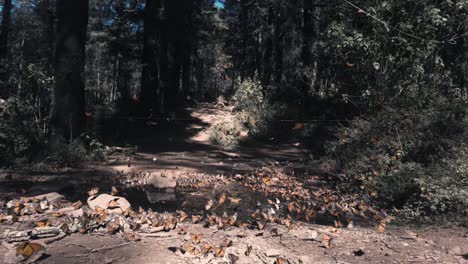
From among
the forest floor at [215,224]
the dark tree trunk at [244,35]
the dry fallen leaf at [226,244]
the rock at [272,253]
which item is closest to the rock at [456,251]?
the forest floor at [215,224]

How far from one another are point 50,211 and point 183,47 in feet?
61.6

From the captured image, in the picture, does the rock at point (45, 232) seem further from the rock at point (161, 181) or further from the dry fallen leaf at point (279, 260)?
the rock at point (161, 181)

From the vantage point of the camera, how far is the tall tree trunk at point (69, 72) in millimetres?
8242

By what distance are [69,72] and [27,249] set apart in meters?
6.17

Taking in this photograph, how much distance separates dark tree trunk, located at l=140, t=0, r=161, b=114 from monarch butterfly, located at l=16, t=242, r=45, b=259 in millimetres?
12075

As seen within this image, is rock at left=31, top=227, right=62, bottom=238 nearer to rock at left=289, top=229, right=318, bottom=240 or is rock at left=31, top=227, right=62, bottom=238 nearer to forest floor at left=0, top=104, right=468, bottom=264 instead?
forest floor at left=0, top=104, right=468, bottom=264

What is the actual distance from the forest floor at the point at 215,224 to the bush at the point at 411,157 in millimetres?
534

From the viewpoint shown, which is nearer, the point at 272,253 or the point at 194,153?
the point at 272,253

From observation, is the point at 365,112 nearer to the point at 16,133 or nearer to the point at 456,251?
the point at 456,251

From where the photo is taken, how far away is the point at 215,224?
4012 millimetres

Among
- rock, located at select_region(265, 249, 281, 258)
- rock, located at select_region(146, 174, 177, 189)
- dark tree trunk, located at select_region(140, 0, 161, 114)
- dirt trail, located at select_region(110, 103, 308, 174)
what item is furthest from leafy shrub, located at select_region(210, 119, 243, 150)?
rock, located at select_region(265, 249, 281, 258)

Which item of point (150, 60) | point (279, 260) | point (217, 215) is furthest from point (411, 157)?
point (150, 60)

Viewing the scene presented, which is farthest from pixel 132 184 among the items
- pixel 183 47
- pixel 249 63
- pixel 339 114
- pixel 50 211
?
pixel 249 63

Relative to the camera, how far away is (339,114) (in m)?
14.3
